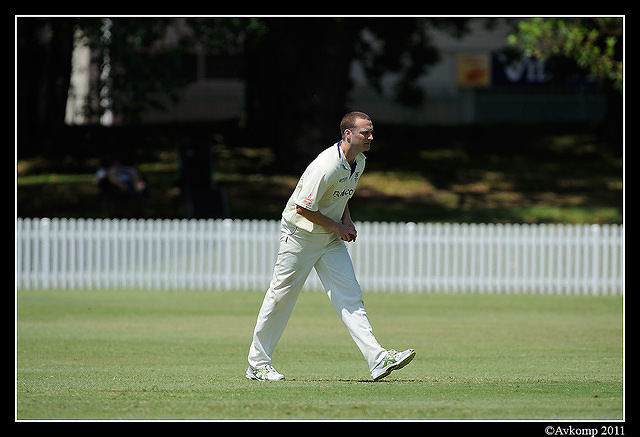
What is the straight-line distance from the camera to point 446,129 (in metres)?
36.4

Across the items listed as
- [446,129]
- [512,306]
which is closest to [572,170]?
[446,129]

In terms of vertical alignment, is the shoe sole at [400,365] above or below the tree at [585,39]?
below

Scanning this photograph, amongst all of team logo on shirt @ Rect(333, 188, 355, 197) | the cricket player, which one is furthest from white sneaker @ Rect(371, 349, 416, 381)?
team logo on shirt @ Rect(333, 188, 355, 197)

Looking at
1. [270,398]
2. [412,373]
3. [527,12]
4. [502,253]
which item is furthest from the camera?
[502,253]

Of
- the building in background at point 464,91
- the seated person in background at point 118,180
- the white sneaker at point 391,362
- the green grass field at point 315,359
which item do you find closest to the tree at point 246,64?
the seated person in background at point 118,180

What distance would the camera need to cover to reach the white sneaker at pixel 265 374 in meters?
8.00

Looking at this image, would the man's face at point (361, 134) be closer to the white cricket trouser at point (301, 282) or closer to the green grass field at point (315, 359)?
the white cricket trouser at point (301, 282)

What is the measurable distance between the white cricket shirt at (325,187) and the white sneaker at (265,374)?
3.58 ft

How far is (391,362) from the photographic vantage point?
7.75 metres

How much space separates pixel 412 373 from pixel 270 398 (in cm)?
205

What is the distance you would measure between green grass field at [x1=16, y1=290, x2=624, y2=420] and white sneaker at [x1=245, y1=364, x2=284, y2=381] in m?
0.17

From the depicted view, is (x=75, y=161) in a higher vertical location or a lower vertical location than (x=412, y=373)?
higher

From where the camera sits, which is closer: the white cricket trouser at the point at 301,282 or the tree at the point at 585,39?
the white cricket trouser at the point at 301,282

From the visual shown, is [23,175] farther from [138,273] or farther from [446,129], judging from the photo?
[446,129]
